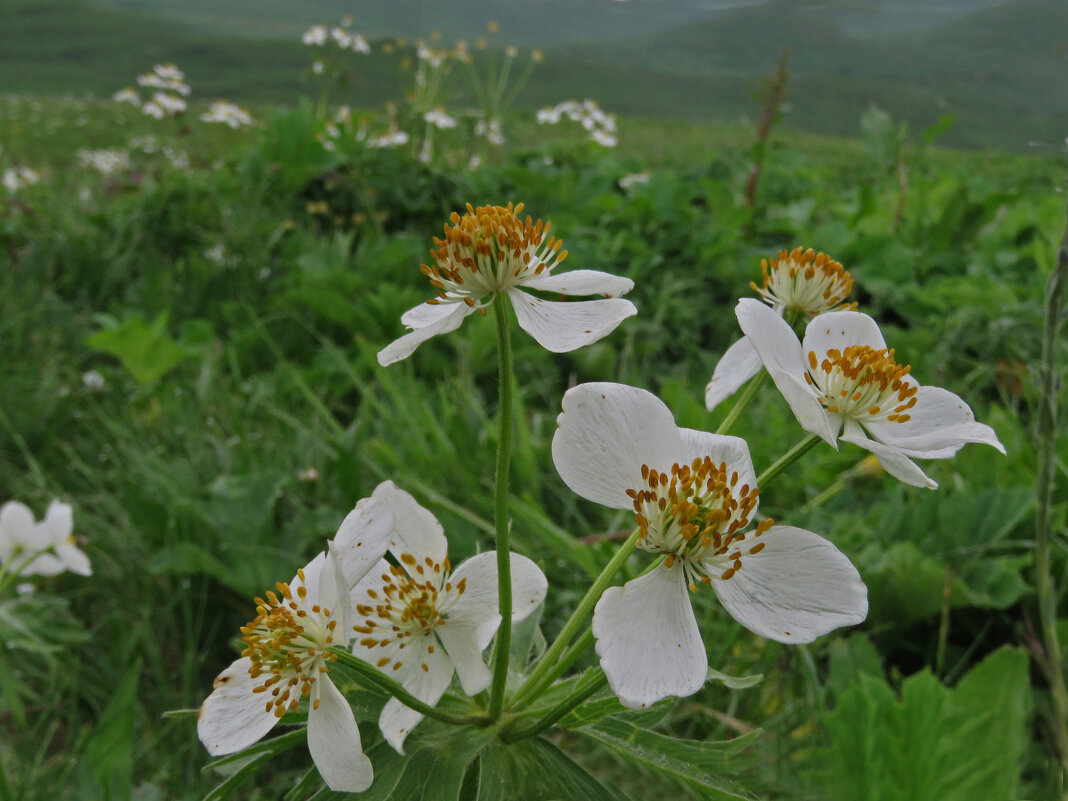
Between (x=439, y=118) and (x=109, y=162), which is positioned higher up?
(x=439, y=118)

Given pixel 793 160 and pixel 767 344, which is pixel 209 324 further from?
pixel 793 160

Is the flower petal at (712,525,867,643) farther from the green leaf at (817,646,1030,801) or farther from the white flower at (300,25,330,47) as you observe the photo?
Result: the white flower at (300,25,330,47)

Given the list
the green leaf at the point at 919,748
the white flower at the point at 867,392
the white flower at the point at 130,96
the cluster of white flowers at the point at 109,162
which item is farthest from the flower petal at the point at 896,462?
the white flower at the point at 130,96

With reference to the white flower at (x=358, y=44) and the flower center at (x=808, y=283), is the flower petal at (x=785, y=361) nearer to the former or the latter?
the flower center at (x=808, y=283)

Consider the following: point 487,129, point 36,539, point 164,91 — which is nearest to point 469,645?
point 36,539

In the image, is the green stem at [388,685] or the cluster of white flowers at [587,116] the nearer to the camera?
the green stem at [388,685]

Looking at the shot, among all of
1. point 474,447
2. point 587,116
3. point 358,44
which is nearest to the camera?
point 474,447

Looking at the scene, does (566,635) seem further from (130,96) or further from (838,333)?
(130,96)
